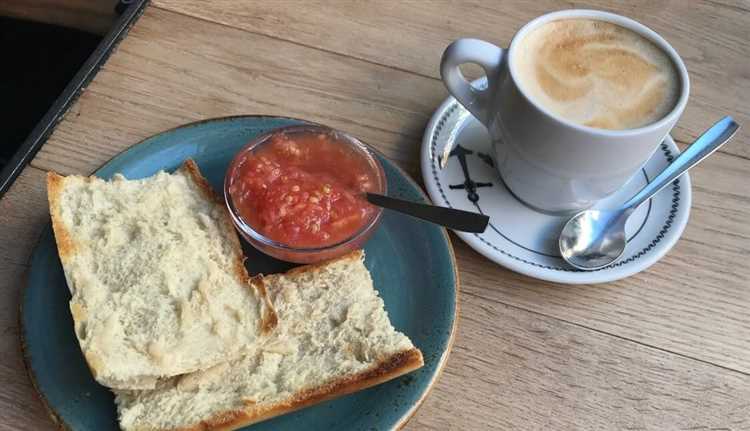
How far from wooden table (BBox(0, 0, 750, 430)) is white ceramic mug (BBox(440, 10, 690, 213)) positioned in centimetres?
22

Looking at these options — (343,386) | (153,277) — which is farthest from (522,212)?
(153,277)

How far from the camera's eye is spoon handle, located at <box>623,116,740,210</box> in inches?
68.0

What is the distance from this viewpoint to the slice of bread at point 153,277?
4.37ft

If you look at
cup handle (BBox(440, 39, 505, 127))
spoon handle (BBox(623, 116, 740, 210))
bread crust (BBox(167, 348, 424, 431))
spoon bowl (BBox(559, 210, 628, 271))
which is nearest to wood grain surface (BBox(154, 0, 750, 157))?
spoon handle (BBox(623, 116, 740, 210))

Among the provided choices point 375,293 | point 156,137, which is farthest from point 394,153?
point 156,137

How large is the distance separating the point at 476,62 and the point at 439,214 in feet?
1.19

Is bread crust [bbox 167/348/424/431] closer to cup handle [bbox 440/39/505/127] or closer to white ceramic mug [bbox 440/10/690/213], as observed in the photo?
white ceramic mug [bbox 440/10/690/213]

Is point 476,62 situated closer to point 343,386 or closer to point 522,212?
point 522,212

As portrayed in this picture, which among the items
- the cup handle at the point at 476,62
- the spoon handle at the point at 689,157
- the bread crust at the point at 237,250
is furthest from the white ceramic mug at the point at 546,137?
the bread crust at the point at 237,250

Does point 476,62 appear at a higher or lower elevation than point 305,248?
higher

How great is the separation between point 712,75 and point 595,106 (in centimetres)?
80

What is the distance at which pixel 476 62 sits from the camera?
5.25ft

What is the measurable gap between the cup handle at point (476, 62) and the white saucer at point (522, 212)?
136 mm

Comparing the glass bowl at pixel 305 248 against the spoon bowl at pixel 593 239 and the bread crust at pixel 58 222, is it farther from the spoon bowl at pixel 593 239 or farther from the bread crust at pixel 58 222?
the spoon bowl at pixel 593 239
